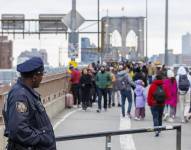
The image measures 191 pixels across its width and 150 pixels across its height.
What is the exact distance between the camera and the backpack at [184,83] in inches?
815

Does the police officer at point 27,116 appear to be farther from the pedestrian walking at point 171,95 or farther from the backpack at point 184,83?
the backpack at point 184,83

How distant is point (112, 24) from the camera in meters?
137

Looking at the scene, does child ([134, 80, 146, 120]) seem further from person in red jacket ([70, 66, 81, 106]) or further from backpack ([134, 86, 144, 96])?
person in red jacket ([70, 66, 81, 106])

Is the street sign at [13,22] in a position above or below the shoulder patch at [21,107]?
above

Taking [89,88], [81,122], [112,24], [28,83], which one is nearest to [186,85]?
[81,122]

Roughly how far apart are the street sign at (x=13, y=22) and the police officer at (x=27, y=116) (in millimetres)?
53305

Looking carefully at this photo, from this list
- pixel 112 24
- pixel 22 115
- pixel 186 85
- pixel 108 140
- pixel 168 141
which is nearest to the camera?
pixel 22 115

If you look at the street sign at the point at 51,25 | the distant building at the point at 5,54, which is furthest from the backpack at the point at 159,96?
the distant building at the point at 5,54

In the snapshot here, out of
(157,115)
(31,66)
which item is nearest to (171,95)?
(157,115)

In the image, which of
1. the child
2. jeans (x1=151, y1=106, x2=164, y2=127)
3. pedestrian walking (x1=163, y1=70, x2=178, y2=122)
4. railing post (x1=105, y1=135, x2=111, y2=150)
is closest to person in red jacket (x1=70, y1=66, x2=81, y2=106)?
the child

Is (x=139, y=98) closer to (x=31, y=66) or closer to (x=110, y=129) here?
(x=110, y=129)

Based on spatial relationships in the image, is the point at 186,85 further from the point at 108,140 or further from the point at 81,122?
the point at 108,140

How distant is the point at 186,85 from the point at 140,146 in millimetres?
9639

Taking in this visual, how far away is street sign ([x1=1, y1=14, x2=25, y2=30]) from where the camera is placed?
5997cm
